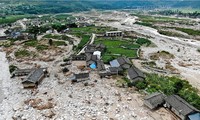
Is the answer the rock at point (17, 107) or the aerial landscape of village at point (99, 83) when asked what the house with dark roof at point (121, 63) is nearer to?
the aerial landscape of village at point (99, 83)

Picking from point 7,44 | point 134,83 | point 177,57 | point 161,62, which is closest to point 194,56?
point 177,57

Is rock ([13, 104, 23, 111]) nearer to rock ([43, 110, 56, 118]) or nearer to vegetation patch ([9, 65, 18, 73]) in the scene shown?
rock ([43, 110, 56, 118])

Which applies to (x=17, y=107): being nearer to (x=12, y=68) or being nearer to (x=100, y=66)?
(x=12, y=68)

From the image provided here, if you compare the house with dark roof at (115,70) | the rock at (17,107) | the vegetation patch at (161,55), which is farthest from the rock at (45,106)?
the vegetation patch at (161,55)

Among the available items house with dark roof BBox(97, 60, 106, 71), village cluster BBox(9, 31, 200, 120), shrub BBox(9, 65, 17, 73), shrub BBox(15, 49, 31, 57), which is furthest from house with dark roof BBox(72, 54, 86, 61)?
shrub BBox(15, 49, 31, 57)

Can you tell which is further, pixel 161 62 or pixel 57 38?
pixel 57 38

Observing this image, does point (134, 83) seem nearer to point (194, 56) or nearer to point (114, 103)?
point (114, 103)
